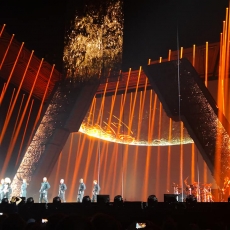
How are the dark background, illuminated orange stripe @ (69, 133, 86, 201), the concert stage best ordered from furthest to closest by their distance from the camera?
illuminated orange stripe @ (69, 133, 86, 201)
the dark background
the concert stage

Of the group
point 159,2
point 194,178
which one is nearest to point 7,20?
point 159,2

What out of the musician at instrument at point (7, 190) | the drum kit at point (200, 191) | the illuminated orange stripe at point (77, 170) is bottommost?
→ the musician at instrument at point (7, 190)

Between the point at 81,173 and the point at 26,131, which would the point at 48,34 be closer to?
the point at 26,131

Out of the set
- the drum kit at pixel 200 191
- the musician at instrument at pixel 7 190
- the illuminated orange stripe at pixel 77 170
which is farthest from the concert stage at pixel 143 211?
the illuminated orange stripe at pixel 77 170

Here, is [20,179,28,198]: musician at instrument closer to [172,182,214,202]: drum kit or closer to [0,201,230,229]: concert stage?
[0,201,230,229]: concert stage

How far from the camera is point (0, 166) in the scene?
40.9 ft

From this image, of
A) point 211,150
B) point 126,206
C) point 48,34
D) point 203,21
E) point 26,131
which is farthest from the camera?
point 26,131

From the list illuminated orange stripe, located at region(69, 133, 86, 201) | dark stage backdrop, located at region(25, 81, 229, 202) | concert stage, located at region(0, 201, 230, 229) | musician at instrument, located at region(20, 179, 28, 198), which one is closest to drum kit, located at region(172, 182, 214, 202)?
dark stage backdrop, located at region(25, 81, 229, 202)

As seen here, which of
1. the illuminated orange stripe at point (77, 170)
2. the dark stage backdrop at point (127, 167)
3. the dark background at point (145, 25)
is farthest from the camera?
the illuminated orange stripe at point (77, 170)

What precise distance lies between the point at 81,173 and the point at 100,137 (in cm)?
168

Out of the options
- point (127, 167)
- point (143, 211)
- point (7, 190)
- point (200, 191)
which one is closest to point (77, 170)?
point (127, 167)

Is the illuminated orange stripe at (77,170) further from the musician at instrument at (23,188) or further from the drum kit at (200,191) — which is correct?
the drum kit at (200,191)

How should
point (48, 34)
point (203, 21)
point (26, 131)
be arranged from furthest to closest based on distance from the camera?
1. point (26, 131)
2. point (48, 34)
3. point (203, 21)

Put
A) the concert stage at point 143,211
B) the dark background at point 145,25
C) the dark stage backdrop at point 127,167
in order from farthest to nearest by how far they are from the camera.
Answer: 1. the dark stage backdrop at point 127,167
2. the dark background at point 145,25
3. the concert stage at point 143,211
